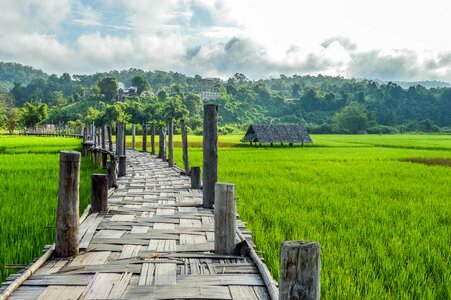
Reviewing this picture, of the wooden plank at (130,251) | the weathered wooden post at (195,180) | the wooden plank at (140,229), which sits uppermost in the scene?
the weathered wooden post at (195,180)

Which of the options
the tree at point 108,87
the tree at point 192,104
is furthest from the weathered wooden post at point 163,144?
the tree at point 108,87

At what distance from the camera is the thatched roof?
32.5 metres

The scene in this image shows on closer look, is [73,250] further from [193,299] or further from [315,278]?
[315,278]

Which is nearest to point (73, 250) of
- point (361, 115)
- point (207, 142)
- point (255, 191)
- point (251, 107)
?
point (207, 142)

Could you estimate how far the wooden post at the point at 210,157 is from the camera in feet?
21.1

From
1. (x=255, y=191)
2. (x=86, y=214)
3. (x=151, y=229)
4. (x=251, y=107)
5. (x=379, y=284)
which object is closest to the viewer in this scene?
(x=379, y=284)

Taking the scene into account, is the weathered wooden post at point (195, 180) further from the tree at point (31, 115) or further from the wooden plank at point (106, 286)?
the tree at point (31, 115)

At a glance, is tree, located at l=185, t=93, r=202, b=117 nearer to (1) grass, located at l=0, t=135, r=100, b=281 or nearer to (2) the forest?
(2) the forest

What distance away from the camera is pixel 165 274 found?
136 inches

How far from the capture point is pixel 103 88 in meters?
84.3

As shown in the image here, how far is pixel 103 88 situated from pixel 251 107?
29868mm

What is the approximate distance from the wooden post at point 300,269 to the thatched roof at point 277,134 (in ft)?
97.9

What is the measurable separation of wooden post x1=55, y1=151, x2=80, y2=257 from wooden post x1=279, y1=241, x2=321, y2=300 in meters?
2.38

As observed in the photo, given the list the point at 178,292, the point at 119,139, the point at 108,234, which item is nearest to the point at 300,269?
the point at 178,292
